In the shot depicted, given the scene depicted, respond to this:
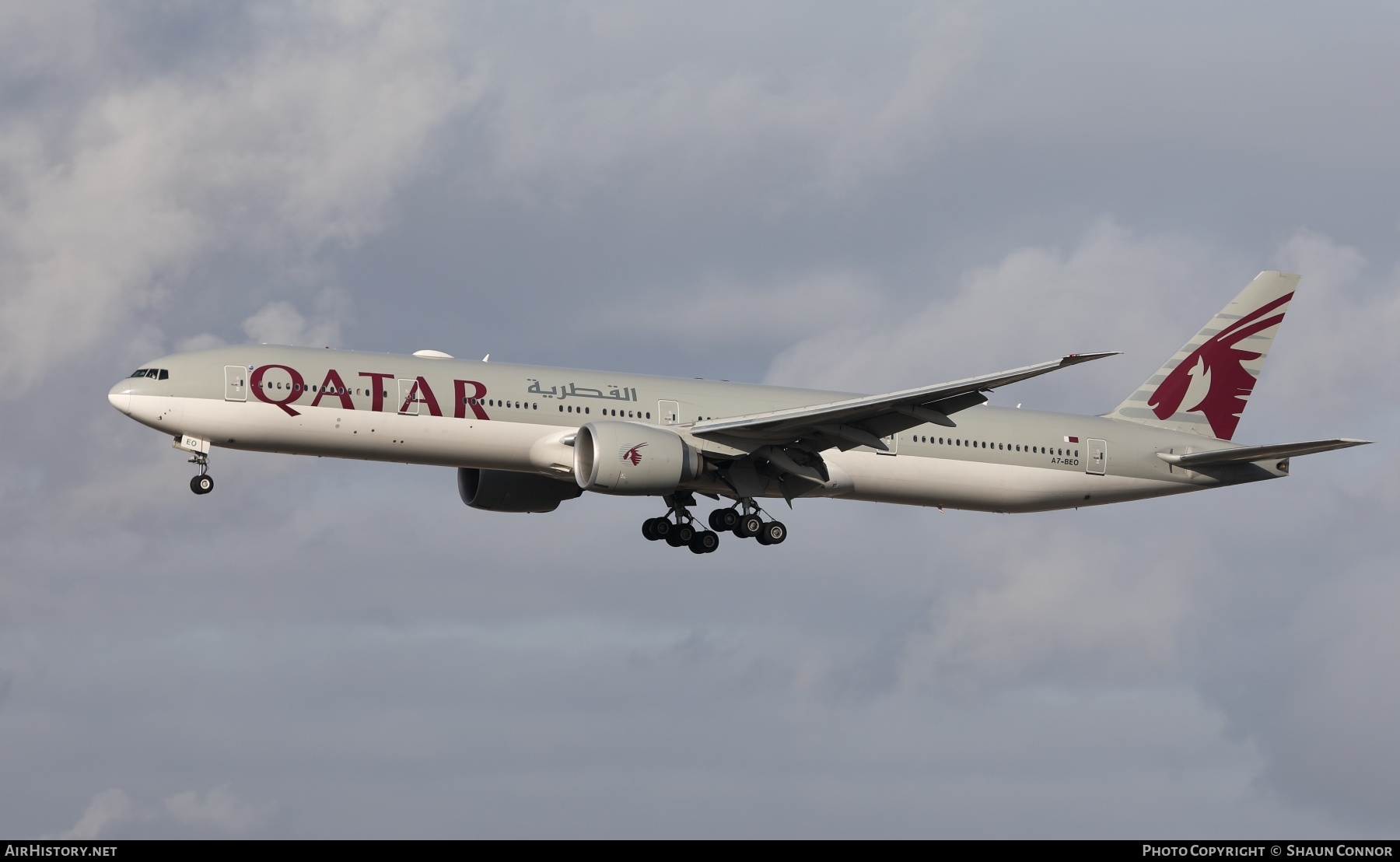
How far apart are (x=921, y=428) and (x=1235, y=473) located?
10268mm

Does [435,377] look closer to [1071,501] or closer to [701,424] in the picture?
[701,424]

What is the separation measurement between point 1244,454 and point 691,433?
16645 mm

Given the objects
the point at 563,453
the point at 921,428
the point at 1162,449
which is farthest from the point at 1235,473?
the point at 563,453

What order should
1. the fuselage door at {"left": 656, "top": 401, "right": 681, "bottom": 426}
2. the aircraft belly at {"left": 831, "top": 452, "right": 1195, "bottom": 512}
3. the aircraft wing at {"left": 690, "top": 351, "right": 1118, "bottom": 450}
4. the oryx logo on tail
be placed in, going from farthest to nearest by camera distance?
the oryx logo on tail
the aircraft belly at {"left": 831, "top": 452, "right": 1195, "bottom": 512}
the fuselage door at {"left": 656, "top": 401, "right": 681, "bottom": 426}
the aircraft wing at {"left": 690, "top": 351, "right": 1118, "bottom": 450}

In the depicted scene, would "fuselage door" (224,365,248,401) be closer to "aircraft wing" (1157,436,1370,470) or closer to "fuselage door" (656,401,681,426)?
"fuselage door" (656,401,681,426)

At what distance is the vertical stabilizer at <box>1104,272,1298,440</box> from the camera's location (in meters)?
53.9

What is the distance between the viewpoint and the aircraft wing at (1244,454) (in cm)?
4769

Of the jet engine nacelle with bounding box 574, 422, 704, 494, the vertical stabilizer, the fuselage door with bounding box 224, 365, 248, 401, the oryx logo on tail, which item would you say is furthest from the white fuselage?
the oryx logo on tail

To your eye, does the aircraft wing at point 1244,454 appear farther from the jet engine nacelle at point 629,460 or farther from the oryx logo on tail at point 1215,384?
the jet engine nacelle at point 629,460

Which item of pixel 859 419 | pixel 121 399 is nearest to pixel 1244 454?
pixel 859 419

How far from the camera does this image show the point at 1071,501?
51.6 meters

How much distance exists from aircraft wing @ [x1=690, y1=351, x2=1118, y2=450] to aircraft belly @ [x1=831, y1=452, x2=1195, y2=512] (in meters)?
2.10

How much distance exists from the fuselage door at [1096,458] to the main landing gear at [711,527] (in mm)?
9462

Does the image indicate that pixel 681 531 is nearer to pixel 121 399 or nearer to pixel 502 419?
pixel 502 419
